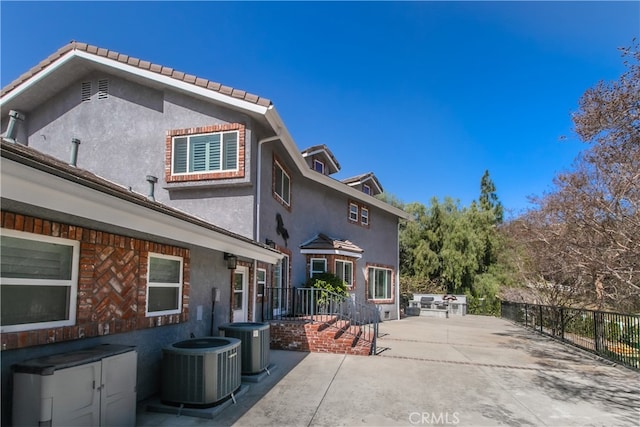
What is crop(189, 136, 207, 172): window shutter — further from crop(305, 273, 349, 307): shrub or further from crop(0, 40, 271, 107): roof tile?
Answer: crop(305, 273, 349, 307): shrub

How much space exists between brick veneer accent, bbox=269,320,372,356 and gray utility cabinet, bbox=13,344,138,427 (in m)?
6.09

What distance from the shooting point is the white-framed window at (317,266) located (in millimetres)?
15367

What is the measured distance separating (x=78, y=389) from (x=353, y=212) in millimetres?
16079

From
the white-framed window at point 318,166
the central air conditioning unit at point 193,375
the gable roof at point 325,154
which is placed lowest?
the central air conditioning unit at point 193,375

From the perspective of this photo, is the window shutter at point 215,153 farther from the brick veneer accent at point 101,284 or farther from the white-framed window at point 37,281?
the white-framed window at point 37,281

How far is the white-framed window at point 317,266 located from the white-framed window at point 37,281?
11.1m

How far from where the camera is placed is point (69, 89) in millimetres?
12039

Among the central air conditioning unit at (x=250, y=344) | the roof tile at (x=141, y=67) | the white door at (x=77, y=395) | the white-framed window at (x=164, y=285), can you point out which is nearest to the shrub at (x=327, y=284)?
the central air conditioning unit at (x=250, y=344)

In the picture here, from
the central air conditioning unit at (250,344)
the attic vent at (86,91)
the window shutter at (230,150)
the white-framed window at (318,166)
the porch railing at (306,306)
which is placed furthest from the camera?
the white-framed window at (318,166)

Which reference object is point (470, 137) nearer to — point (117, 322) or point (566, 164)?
point (566, 164)

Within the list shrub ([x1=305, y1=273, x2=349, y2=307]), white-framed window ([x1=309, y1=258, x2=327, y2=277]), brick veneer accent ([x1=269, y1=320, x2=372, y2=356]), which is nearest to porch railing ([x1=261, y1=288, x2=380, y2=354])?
shrub ([x1=305, y1=273, x2=349, y2=307])

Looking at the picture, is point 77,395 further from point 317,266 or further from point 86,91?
point 317,266

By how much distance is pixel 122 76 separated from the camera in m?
11.5

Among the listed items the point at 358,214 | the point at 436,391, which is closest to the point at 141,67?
the point at 436,391
